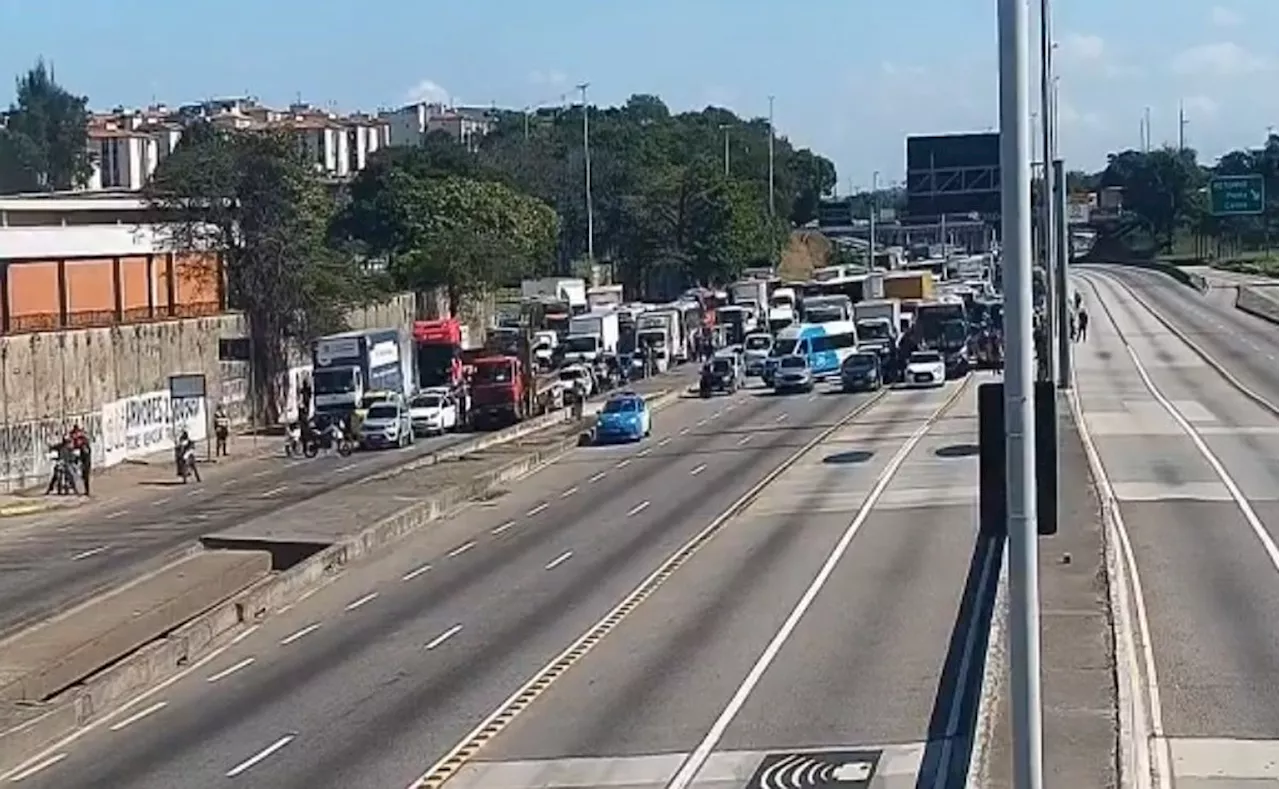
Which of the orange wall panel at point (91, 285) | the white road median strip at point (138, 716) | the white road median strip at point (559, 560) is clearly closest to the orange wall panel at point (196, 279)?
the orange wall panel at point (91, 285)

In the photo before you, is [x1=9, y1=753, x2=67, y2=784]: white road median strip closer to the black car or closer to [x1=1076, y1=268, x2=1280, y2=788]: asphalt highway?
[x1=1076, y1=268, x2=1280, y2=788]: asphalt highway

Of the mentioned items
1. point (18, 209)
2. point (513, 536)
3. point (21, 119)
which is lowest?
point (513, 536)

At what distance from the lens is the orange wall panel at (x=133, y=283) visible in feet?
228

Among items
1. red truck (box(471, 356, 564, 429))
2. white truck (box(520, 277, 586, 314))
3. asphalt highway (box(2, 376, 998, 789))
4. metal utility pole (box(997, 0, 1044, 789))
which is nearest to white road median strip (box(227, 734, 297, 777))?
asphalt highway (box(2, 376, 998, 789))

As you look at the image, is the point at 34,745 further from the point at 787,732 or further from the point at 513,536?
the point at 513,536

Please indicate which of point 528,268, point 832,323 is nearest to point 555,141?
point 528,268

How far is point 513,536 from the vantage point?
130 feet

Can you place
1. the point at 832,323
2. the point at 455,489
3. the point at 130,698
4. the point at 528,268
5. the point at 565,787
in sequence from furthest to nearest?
the point at 528,268 < the point at 832,323 < the point at 455,489 < the point at 130,698 < the point at 565,787

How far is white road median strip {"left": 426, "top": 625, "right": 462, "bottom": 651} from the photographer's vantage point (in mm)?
27920

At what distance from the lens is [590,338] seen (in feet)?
263

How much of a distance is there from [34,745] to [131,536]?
1934 centimetres

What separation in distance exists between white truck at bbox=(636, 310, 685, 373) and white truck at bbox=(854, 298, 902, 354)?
7925mm

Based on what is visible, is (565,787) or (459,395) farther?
(459,395)

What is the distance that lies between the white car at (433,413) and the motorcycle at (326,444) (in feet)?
9.52
